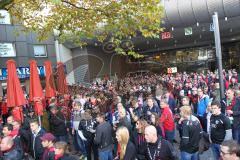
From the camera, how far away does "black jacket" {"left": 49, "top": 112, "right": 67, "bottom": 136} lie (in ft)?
29.3

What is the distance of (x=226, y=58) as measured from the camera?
1378 inches

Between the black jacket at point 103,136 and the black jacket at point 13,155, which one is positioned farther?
the black jacket at point 103,136

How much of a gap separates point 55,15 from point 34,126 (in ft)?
22.7

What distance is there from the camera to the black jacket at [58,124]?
8.93m

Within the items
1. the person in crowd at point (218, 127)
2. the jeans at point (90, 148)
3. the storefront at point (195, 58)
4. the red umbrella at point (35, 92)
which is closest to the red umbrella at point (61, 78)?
the red umbrella at point (35, 92)

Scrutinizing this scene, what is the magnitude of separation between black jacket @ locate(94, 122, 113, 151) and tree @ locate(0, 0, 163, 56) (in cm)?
412

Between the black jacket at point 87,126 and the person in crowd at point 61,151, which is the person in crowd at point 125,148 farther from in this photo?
the black jacket at point 87,126

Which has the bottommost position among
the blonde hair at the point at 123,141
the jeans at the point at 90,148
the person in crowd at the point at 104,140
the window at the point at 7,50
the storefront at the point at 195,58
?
the jeans at the point at 90,148

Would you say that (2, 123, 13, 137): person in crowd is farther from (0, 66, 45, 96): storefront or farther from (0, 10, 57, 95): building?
(0, 66, 45, 96): storefront

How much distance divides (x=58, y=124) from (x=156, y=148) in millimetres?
4822

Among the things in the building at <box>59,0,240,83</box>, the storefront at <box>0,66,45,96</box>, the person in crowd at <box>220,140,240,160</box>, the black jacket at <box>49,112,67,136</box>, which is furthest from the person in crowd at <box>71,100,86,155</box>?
the storefront at <box>0,66,45,96</box>

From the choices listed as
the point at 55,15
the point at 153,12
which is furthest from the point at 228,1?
the point at 55,15

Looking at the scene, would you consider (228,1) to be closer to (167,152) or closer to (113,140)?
(113,140)

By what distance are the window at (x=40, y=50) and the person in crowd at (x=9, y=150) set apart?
76.1 ft
